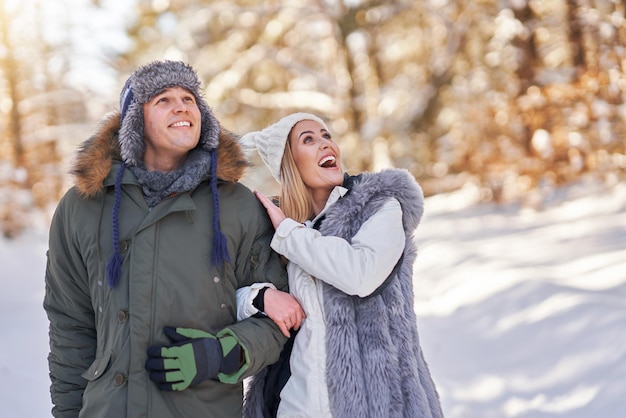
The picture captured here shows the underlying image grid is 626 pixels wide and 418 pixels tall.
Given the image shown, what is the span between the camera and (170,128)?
252 cm

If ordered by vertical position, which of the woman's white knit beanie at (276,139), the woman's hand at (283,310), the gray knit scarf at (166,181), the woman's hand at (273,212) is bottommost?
the woman's hand at (283,310)

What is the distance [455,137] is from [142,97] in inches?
407

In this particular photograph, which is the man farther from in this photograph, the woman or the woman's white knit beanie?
the woman's white knit beanie

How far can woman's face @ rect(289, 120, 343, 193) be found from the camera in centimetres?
286

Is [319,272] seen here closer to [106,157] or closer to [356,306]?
[356,306]

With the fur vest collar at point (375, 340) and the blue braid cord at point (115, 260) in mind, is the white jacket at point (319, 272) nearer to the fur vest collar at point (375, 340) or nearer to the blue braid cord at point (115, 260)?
the fur vest collar at point (375, 340)

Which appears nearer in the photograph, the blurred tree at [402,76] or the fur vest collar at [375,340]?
the fur vest collar at [375,340]

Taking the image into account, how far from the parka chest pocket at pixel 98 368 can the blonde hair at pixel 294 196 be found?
1002 mm

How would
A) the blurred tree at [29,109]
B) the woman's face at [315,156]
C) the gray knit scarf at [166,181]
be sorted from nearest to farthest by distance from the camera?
the gray knit scarf at [166,181]
the woman's face at [315,156]
the blurred tree at [29,109]

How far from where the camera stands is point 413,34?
56.7 feet

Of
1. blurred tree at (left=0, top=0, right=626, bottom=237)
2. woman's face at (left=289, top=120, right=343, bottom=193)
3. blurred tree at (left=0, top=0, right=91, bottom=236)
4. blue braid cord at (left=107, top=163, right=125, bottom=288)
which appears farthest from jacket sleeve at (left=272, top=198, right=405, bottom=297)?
blurred tree at (left=0, top=0, right=91, bottom=236)

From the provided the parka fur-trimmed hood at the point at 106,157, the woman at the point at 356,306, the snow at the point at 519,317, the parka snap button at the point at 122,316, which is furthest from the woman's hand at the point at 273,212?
the snow at the point at 519,317

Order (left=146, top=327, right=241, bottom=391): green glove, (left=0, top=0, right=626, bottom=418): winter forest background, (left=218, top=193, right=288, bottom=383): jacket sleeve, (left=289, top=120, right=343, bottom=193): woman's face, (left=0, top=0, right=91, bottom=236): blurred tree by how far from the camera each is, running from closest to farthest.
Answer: (left=146, top=327, right=241, bottom=391): green glove, (left=218, top=193, right=288, bottom=383): jacket sleeve, (left=289, top=120, right=343, bottom=193): woman's face, (left=0, top=0, right=626, bottom=418): winter forest background, (left=0, top=0, right=91, bottom=236): blurred tree

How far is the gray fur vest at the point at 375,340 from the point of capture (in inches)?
94.9
